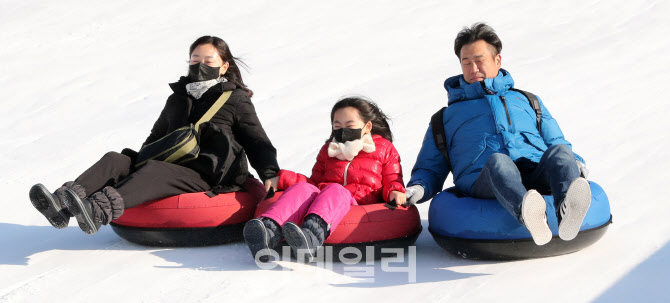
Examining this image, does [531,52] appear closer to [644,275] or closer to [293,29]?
[293,29]

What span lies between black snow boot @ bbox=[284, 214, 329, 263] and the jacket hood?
1.20m

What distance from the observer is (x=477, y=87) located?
4.73 m

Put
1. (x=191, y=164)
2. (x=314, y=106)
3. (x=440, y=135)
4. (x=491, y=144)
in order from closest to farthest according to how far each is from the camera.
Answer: (x=491, y=144), (x=440, y=135), (x=191, y=164), (x=314, y=106)

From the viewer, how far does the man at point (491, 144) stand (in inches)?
161

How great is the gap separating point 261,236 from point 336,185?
20.5 inches

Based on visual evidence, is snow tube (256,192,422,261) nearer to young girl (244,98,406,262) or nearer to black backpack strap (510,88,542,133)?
young girl (244,98,406,262)

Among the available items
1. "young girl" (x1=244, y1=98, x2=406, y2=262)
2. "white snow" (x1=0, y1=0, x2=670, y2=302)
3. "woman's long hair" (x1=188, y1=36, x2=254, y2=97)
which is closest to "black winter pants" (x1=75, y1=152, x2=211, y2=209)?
"white snow" (x1=0, y1=0, x2=670, y2=302)

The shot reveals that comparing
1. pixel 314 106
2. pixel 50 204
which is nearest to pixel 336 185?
pixel 50 204

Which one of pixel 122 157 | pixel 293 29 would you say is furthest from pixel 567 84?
pixel 122 157

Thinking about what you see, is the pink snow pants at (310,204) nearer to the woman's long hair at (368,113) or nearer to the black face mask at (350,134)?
the black face mask at (350,134)

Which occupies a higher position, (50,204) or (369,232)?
(50,204)

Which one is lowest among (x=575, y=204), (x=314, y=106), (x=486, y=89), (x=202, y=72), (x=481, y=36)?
(x=314, y=106)

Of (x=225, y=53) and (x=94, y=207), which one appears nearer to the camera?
(x=94, y=207)

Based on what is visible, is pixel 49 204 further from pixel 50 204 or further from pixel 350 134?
pixel 350 134
